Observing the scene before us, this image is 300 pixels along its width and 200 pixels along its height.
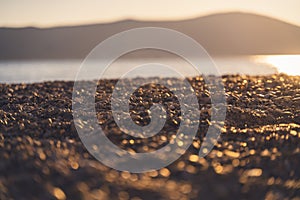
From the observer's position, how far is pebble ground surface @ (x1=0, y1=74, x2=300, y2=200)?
274 centimetres

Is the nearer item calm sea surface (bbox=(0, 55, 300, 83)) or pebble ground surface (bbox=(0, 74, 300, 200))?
pebble ground surface (bbox=(0, 74, 300, 200))

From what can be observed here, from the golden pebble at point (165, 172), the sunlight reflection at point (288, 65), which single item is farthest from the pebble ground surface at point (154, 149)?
the sunlight reflection at point (288, 65)

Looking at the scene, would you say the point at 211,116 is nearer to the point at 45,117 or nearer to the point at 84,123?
the point at 84,123

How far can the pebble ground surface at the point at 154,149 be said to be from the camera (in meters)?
2.74

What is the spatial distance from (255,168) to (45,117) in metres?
2.35

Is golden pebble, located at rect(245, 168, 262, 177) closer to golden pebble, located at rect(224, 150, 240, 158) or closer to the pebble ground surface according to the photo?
the pebble ground surface

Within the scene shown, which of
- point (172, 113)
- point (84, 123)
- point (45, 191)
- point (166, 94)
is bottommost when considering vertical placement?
point (45, 191)

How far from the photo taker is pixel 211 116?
4.07 meters

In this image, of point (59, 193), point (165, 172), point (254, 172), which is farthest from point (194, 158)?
point (59, 193)

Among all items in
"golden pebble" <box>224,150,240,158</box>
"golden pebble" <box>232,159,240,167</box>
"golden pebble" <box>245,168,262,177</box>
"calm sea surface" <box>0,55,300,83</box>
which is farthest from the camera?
"calm sea surface" <box>0,55,300,83</box>

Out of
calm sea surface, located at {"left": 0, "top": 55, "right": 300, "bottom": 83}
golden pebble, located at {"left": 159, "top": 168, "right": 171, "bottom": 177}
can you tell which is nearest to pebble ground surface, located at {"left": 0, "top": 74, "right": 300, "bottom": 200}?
golden pebble, located at {"left": 159, "top": 168, "right": 171, "bottom": 177}

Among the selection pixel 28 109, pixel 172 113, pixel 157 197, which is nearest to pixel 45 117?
pixel 28 109

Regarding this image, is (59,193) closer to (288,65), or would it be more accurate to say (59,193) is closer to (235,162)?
(235,162)

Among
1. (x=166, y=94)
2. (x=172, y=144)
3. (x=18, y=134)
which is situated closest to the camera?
(x=172, y=144)
